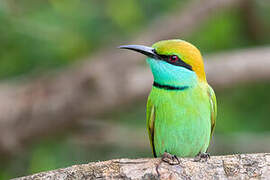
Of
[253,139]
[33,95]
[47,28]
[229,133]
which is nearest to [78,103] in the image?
[33,95]

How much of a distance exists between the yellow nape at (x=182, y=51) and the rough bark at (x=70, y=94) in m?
2.65

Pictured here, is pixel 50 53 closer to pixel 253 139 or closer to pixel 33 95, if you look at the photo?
pixel 33 95

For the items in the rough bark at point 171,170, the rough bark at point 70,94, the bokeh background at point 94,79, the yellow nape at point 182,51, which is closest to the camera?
the rough bark at point 171,170

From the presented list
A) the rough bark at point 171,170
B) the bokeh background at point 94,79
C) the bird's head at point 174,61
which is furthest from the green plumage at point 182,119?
the bokeh background at point 94,79

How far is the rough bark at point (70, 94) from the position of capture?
663cm

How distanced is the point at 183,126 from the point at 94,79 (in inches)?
109

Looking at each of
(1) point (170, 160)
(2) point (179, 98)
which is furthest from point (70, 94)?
(1) point (170, 160)

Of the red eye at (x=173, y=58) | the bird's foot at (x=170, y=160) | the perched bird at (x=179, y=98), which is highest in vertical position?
the red eye at (x=173, y=58)

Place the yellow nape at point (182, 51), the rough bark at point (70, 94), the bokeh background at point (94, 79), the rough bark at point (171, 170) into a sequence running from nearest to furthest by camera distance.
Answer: the rough bark at point (171, 170) → the yellow nape at point (182, 51) → the bokeh background at point (94, 79) → the rough bark at point (70, 94)

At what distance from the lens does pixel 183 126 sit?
13.2ft

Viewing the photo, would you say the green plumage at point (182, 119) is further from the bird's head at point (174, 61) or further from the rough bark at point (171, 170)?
the rough bark at point (171, 170)

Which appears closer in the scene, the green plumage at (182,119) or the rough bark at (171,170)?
the rough bark at (171,170)

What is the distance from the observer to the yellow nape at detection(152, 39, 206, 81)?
399 centimetres

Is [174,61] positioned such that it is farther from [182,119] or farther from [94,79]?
[94,79]
